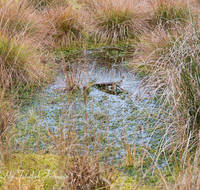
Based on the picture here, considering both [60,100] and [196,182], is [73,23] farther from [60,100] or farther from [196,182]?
[196,182]

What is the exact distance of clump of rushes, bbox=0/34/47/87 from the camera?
3.58 meters

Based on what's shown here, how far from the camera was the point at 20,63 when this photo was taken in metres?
3.71

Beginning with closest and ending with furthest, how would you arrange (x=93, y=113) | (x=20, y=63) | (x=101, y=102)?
(x=93, y=113) < (x=101, y=102) < (x=20, y=63)

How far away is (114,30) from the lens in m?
5.66

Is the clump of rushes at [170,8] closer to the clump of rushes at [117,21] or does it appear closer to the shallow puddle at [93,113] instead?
the clump of rushes at [117,21]

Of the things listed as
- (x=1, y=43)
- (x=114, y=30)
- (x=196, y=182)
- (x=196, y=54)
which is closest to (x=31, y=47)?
(x=1, y=43)

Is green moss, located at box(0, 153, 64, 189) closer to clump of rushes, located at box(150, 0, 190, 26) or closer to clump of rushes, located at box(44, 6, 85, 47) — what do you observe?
clump of rushes, located at box(44, 6, 85, 47)

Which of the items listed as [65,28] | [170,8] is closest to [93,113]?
[65,28]

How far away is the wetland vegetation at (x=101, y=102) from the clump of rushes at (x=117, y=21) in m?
0.02

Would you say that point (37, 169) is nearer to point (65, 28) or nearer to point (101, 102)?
point (101, 102)

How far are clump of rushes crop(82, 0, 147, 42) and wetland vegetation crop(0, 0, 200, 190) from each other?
0.08 feet

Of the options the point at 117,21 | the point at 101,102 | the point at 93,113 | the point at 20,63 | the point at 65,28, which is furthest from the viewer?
the point at 117,21

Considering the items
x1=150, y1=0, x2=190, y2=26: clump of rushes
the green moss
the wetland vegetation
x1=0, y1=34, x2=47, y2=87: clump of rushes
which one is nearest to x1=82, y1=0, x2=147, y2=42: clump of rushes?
the wetland vegetation

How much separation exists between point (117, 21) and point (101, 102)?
9.51 feet
